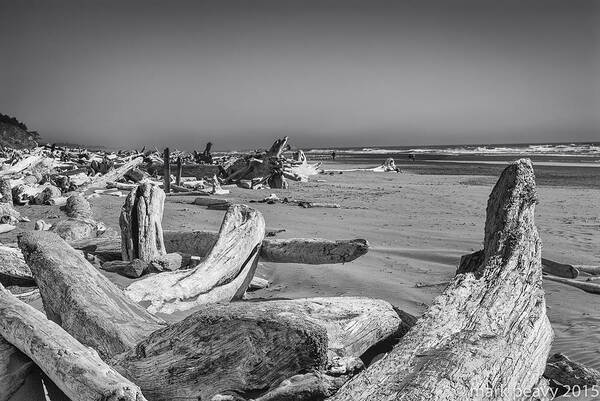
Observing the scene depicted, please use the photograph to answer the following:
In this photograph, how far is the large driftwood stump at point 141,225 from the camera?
4.74 m

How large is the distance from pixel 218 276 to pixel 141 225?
4.47ft

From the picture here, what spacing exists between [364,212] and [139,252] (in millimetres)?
5728

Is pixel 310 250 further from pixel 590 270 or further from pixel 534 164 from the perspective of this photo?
pixel 534 164

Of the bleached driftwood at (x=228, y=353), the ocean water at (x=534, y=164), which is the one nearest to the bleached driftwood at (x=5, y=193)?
the bleached driftwood at (x=228, y=353)

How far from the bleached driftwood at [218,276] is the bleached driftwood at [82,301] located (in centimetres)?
55

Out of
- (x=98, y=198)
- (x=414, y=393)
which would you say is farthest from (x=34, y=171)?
(x=414, y=393)

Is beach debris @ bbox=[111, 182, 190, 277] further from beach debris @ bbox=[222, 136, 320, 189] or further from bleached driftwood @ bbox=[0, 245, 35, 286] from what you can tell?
beach debris @ bbox=[222, 136, 320, 189]

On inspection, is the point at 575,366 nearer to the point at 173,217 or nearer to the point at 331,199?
the point at 173,217

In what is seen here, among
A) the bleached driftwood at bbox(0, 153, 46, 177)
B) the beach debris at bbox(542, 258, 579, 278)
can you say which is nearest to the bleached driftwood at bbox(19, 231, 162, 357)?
the beach debris at bbox(542, 258, 579, 278)

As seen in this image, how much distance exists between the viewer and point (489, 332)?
7.42 ft

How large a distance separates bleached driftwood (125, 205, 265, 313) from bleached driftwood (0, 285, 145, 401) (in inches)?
42.4

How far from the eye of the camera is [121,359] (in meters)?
2.26

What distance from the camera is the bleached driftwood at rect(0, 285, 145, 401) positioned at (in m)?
1.78

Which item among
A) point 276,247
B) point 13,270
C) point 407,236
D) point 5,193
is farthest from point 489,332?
point 5,193
